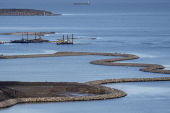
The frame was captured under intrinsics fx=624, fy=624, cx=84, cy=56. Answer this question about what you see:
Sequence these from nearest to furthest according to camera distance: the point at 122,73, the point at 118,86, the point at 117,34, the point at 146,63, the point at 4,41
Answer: the point at 118,86
the point at 122,73
the point at 146,63
the point at 4,41
the point at 117,34

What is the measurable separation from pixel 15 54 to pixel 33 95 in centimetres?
3905

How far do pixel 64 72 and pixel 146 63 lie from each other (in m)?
12.1

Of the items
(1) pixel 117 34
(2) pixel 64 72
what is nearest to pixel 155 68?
(2) pixel 64 72

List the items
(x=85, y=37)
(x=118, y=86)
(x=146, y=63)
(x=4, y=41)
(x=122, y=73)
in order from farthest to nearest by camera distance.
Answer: (x=85, y=37) < (x=4, y=41) < (x=146, y=63) < (x=122, y=73) < (x=118, y=86)

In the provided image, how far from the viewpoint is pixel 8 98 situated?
49750mm

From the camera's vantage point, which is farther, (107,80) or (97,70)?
→ (97,70)

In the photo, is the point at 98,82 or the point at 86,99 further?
the point at 98,82

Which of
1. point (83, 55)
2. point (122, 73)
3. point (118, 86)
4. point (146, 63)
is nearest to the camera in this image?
point (118, 86)

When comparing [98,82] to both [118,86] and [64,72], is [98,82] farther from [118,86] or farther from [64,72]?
[64,72]

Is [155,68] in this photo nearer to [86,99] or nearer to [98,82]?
[98,82]

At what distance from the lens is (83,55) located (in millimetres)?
87500

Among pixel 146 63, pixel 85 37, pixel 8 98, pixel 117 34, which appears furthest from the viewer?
pixel 117 34

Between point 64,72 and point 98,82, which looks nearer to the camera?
point 98,82

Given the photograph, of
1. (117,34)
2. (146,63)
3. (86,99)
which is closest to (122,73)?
(146,63)
